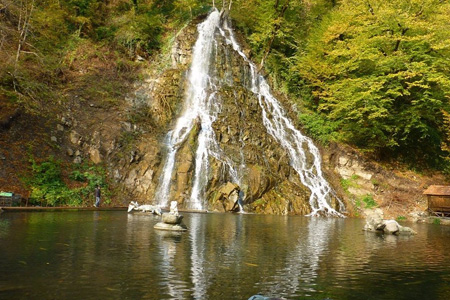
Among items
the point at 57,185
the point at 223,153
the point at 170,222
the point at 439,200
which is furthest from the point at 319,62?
the point at 170,222

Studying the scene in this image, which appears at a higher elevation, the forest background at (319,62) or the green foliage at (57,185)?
the forest background at (319,62)

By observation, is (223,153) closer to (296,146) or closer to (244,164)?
(244,164)

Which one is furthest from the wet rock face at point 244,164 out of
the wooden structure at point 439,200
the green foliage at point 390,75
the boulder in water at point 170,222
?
the boulder in water at point 170,222

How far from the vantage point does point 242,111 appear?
3139 cm

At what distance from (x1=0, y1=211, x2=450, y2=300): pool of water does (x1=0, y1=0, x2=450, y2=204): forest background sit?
45.8 feet

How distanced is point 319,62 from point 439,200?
16.5m

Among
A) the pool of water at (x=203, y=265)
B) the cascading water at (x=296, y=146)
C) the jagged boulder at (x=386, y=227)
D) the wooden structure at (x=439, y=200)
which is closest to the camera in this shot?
the pool of water at (x=203, y=265)

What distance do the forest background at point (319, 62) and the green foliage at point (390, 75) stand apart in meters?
0.10

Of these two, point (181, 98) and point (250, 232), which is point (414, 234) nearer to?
point (250, 232)

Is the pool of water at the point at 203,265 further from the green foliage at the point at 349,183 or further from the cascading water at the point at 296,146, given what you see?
the green foliage at the point at 349,183

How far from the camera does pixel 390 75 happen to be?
30.2 m

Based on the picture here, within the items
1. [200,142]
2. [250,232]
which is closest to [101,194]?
[200,142]

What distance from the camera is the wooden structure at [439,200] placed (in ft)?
89.8

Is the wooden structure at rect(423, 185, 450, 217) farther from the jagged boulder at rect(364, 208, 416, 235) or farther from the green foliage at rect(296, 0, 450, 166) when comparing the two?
the jagged boulder at rect(364, 208, 416, 235)
